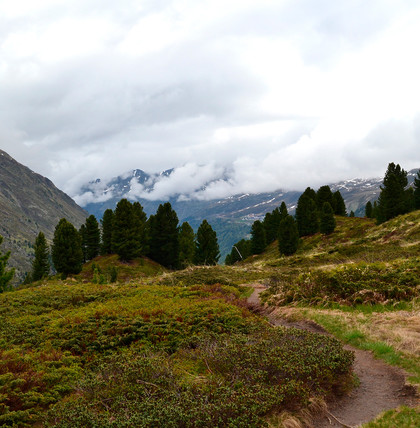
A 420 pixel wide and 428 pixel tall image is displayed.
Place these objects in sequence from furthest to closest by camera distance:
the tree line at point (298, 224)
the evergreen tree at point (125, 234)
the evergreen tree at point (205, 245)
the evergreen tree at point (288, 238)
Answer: the evergreen tree at point (205, 245) < the tree line at point (298, 224) < the evergreen tree at point (288, 238) < the evergreen tree at point (125, 234)

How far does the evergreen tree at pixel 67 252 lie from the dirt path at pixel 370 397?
155ft

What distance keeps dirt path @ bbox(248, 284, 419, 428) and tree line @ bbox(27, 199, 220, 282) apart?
41.0 m

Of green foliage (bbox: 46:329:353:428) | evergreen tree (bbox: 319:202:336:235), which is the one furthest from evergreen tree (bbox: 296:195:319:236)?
green foliage (bbox: 46:329:353:428)

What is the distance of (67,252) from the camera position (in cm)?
5000

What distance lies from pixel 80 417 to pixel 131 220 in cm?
5307

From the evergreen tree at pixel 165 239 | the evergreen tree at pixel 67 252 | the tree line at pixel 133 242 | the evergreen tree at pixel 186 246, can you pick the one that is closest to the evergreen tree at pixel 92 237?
the tree line at pixel 133 242

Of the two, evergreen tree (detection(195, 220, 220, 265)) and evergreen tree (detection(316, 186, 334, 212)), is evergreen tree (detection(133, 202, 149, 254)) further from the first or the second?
evergreen tree (detection(316, 186, 334, 212))

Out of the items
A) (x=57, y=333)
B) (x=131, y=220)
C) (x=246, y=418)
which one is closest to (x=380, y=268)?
(x=246, y=418)

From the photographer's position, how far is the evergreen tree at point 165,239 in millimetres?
62375

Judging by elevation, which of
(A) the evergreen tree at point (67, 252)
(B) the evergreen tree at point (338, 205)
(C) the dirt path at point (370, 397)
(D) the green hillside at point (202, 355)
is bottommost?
(C) the dirt path at point (370, 397)

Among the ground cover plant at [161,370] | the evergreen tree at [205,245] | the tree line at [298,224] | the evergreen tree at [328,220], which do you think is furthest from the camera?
the evergreen tree at [328,220]

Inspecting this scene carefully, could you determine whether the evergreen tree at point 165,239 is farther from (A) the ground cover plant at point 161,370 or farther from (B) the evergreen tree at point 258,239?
(A) the ground cover plant at point 161,370

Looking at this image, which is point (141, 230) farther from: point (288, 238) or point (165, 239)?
point (288, 238)

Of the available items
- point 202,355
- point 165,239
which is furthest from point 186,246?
point 202,355
